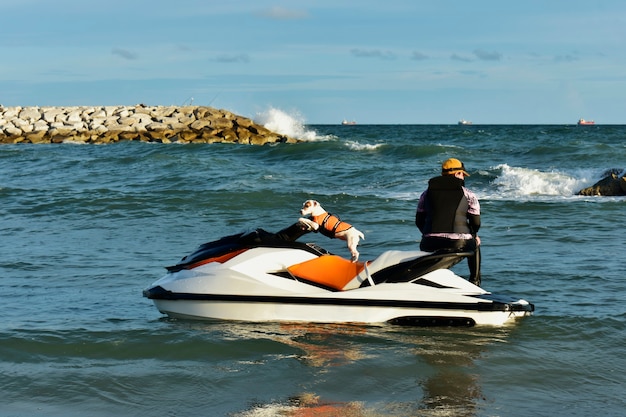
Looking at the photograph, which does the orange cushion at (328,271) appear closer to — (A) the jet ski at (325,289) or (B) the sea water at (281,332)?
(A) the jet ski at (325,289)

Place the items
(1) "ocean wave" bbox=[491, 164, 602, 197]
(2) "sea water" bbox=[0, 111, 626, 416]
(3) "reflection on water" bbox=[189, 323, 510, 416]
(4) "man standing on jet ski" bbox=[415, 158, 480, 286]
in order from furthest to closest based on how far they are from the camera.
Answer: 1. (1) "ocean wave" bbox=[491, 164, 602, 197]
2. (4) "man standing on jet ski" bbox=[415, 158, 480, 286]
3. (2) "sea water" bbox=[0, 111, 626, 416]
4. (3) "reflection on water" bbox=[189, 323, 510, 416]

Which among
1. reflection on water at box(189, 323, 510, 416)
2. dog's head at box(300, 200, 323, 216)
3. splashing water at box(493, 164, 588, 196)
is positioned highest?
dog's head at box(300, 200, 323, 216)

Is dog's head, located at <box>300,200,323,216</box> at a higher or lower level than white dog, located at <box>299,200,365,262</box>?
higher

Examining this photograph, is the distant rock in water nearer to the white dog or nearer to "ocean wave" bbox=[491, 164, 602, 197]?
"ocean wave" bbox=[491, 164, 602, 197]

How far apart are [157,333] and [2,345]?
1217 mm

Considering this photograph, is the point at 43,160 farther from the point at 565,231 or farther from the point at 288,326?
the point at 288,326

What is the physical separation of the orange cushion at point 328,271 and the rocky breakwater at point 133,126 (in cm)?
3700

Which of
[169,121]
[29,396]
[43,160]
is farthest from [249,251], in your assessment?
[169,121]

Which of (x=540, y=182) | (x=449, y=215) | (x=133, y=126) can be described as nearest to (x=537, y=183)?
(x=540, y=182)

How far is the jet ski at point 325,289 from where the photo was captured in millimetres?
7320

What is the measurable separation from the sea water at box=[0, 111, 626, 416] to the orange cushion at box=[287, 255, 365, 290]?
0.38 m

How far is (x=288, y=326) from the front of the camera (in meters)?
7.49

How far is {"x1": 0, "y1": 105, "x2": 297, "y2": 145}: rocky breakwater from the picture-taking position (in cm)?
4512

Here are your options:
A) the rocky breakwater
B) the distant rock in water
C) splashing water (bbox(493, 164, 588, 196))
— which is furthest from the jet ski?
the rocky breakwater
